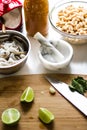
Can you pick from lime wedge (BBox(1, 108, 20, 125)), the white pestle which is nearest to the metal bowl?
the white pestle

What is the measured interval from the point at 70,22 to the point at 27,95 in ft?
A: 1.08

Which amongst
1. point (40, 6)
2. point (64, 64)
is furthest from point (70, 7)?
point (64, 64)

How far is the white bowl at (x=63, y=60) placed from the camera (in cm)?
107

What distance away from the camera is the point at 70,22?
119 cm

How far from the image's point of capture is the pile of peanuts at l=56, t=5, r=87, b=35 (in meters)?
1.16

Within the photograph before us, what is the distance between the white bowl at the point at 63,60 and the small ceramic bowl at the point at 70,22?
4 cm

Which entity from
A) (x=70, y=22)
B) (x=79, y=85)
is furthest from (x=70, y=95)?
(x=70, y=22)

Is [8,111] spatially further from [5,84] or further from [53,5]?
[53,5]

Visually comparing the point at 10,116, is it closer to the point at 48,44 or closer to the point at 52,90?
the point at 52,90

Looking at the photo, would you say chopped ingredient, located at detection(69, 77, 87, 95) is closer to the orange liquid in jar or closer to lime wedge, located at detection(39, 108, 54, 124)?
lime wedge, located at detection(39, 108, 54, 124)

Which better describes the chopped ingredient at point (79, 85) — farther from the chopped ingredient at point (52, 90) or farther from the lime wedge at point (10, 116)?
the lime wedge at point (10, 116)

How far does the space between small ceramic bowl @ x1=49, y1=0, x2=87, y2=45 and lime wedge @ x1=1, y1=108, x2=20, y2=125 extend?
0.33 m

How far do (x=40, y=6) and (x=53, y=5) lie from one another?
0.72 feet

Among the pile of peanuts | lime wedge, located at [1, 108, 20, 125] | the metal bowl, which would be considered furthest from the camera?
the pile of peanuts
